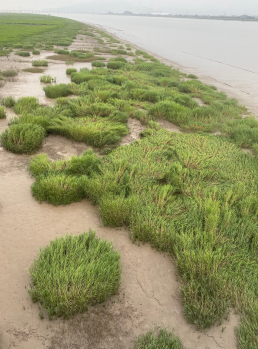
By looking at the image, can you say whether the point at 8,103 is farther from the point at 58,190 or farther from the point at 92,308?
the point at 92,308

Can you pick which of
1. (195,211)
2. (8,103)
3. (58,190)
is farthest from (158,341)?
(8,103)

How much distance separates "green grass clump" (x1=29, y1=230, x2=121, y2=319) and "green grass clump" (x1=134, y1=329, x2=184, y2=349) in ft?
1.83

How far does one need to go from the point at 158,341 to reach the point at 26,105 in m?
7.57

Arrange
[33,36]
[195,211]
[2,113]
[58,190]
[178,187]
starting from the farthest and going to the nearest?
[33,36] < [2,113] < [178,187] < [58,190] < [195,211]

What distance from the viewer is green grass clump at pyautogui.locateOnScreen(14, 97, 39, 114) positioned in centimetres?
758

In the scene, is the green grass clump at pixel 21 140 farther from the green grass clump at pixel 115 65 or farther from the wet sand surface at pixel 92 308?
the green grass clump at pixel 115 65

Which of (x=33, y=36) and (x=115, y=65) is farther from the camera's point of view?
(x=33, y=36)

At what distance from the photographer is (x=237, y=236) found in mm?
3498

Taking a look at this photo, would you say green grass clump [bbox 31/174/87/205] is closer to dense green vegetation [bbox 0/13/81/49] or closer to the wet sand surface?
the wet sand surface

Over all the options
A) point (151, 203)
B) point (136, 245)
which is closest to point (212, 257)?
point (136, 245)

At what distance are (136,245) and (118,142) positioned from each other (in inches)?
140

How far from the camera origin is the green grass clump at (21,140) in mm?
5408

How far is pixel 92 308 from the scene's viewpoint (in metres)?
2.57

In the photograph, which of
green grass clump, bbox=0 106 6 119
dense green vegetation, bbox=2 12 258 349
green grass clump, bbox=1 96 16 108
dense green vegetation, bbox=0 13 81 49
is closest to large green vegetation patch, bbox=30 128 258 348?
dense green vegetation, bbox=2 12 258 349
